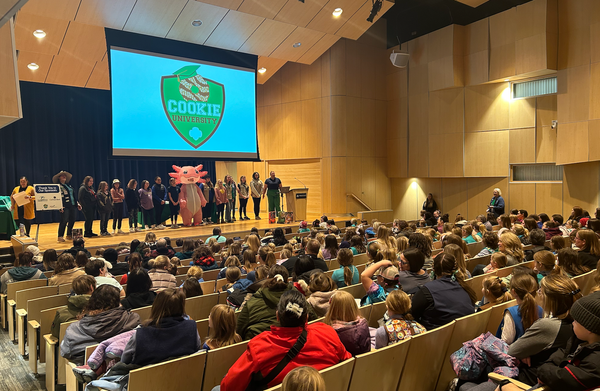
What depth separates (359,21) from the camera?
11.4 meters

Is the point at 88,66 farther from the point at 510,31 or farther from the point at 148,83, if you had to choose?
the point at 510,31

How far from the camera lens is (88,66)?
1116 centimetres

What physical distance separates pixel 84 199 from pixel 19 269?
416 centimetres

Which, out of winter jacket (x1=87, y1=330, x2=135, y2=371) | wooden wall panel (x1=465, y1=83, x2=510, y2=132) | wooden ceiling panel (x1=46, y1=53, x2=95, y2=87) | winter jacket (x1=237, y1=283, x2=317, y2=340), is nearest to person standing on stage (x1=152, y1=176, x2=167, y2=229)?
wooden ceiling panel (x1=46, y1=53, x2=95, y2=87)

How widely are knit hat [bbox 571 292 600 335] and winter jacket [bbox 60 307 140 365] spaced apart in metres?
2.56

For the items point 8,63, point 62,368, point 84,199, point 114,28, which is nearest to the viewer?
point 62,368

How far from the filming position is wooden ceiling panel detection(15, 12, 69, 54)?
880 centimetres

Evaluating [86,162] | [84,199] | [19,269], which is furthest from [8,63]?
[86,162]

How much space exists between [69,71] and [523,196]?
12196 mm

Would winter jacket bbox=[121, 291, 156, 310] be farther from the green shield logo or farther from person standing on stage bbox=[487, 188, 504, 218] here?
person standing on stage bbox=[487, 188, 504, 218]

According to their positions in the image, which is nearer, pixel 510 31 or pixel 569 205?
pixel 569 205

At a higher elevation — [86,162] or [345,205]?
[86,162]

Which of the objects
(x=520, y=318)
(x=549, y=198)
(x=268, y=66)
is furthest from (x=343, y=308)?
(x=268, y=66)

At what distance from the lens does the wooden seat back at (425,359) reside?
2334mm
